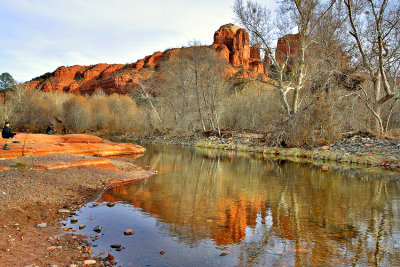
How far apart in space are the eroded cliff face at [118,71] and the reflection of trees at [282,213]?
284 ft

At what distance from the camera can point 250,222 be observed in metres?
5.77

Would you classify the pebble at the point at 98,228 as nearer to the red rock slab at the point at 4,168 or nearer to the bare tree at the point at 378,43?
the red rock slab at the point at 4,168

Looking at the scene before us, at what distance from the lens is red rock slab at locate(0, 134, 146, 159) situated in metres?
12.0

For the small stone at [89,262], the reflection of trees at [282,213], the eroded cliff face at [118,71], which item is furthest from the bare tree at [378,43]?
the eroded cliff face at [118,71]

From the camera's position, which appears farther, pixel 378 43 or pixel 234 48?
pixel 234 48

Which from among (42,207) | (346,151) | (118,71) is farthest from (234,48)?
(42,207)

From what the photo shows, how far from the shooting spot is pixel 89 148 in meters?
15.9

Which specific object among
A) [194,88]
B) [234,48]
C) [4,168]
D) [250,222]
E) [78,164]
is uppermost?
[234,48]

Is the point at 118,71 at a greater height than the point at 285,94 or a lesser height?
greater

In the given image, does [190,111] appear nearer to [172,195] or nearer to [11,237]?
[172,195]

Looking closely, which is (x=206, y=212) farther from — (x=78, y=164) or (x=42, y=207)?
(x=78, y=164)

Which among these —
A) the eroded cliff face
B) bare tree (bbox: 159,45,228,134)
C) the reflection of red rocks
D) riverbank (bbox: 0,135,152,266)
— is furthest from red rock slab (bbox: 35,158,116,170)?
the eroded cliff face

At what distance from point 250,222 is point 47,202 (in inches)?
175

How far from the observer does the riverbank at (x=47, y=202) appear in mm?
4000
